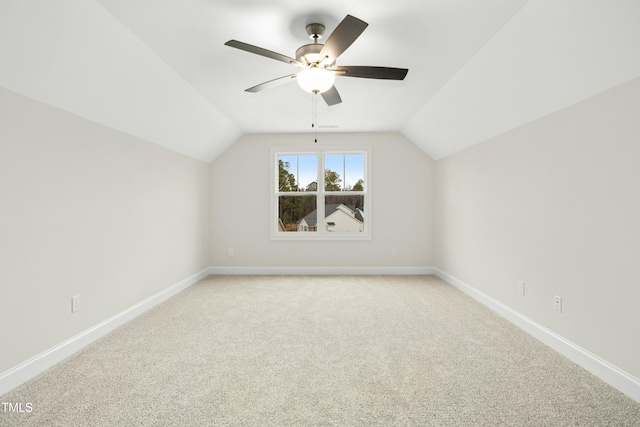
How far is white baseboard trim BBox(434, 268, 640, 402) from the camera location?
73.2 inches

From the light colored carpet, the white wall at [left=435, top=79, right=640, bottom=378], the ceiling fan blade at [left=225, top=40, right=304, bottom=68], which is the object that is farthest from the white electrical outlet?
the ceiling fan blade at [left=225, top=40, right=304, bottom=68]

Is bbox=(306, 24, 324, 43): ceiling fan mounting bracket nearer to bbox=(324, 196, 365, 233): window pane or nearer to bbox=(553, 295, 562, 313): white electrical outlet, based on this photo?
bbox=(553, 295, 562, 313): white electrical outlet

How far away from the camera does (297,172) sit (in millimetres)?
5320

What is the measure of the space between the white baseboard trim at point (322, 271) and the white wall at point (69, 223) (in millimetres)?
1450

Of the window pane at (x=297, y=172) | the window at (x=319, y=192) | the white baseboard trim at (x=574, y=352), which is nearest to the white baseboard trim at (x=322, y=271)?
the window at (x=319, y=192)

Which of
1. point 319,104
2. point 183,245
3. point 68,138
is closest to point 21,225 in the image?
point 68,138

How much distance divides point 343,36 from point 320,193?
3.60 m

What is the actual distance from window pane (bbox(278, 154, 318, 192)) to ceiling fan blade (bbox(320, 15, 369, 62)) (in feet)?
10.8

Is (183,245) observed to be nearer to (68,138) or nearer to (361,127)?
(68,138)

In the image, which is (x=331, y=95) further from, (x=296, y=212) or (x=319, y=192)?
(x=296, y=212)

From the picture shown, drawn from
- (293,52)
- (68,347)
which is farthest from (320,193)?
(68,347)

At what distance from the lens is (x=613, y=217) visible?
198 cm

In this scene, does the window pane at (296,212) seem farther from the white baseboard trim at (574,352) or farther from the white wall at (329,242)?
the white baseboard trim at (574,352)

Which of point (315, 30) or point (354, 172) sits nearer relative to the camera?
point (315, 30)
